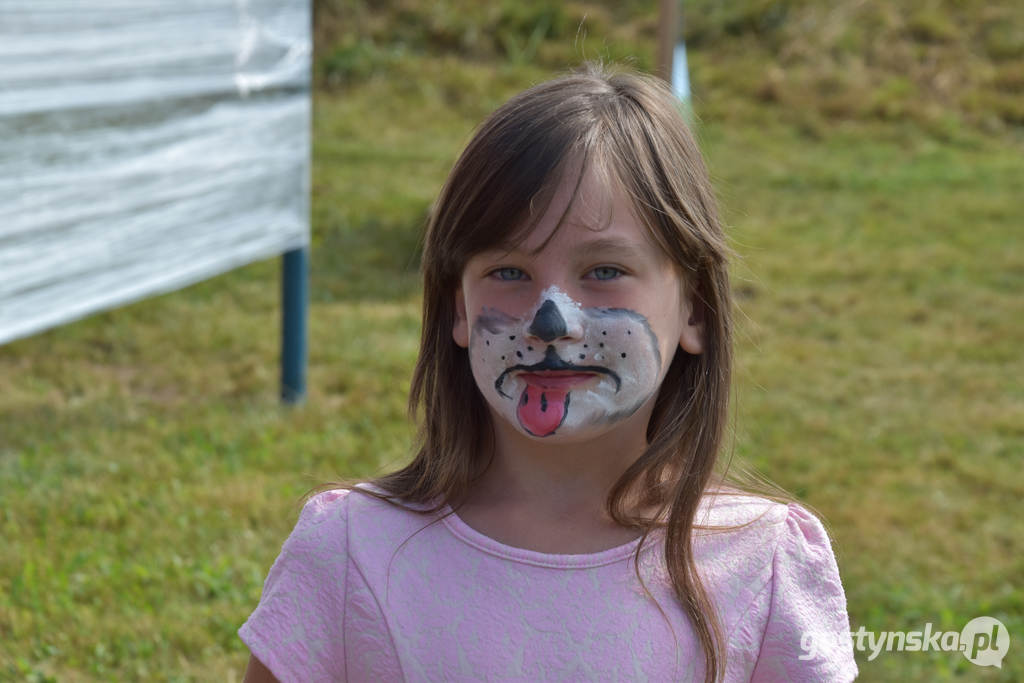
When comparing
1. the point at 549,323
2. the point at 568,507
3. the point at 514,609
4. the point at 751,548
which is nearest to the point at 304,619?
the point at 514,609

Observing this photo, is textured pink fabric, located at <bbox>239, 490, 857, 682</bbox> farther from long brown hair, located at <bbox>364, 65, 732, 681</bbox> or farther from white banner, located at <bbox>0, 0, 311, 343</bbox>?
white banner, located at <bbox>0, 0, 311, 343</bbox>

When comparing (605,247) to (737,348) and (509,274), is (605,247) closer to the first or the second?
(509,274)

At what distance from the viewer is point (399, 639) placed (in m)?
1.58

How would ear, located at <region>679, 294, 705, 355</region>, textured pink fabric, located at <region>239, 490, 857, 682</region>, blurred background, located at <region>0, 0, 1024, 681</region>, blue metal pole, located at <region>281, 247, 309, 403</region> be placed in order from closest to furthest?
textured pink fabric, located at <region>239, 490, 857, 682</region>, ear, located at <region>679, 294, 705, 355</region>, blurred background, located at <region>0, 0, 1024, 681</region>, blue metal pole, located at <region>281, 247, 309, 403</region>

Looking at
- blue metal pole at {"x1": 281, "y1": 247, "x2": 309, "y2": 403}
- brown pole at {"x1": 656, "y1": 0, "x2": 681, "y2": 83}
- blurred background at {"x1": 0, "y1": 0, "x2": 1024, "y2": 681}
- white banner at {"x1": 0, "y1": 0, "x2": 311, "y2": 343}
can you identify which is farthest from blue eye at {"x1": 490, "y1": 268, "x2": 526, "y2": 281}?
brown pole at {"x1": 656, "y1": 0, "x2": 681, "y2": 83}

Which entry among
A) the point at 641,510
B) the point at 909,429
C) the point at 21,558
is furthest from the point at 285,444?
the point at 641,510

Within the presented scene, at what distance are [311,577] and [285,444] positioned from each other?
262 centimetres

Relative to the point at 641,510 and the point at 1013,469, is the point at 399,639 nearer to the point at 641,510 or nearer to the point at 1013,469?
the point at 641,510

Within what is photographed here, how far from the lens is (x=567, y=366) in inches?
63.9

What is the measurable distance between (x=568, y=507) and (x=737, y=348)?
3927mm

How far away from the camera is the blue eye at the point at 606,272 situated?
1.60 metres

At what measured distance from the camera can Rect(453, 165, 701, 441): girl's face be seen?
1.58 m

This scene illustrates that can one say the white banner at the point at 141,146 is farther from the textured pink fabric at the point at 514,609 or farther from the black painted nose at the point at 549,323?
the black painted nose at the point at 549,323

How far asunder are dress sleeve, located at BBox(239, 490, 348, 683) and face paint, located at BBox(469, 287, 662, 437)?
316 millimetres
